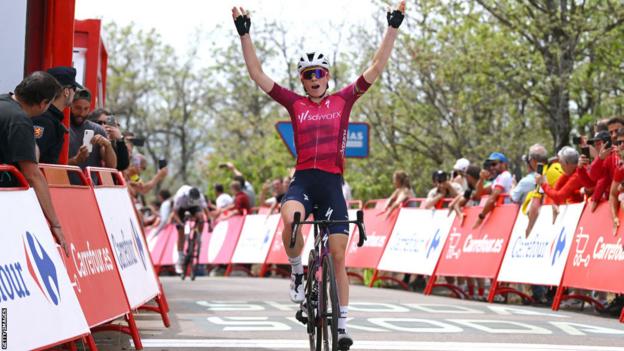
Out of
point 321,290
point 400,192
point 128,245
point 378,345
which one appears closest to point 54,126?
point 128,245

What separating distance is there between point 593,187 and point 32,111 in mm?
8762

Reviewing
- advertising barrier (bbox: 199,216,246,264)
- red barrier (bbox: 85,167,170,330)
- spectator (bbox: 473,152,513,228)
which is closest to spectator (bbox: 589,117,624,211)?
spectator (bbox: 473,152,513,228)

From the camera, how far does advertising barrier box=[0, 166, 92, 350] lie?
680 cm

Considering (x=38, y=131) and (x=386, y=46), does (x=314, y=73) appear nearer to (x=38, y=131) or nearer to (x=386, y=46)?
(x=386, y=46)

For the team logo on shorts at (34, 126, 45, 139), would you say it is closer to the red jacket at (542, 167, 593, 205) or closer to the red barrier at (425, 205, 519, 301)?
the red jacket at (542, 167, 593, 205)

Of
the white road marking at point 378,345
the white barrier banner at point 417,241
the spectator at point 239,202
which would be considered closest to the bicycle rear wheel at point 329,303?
the white road marking at point 378,345

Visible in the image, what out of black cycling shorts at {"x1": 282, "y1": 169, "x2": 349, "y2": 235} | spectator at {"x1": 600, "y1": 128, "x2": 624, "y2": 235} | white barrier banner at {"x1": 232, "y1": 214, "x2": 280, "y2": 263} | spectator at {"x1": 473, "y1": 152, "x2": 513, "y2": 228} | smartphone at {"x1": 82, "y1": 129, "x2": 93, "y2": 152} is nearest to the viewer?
black cycling shorts at {"x1": 282, "y1": 169, "x2": 349, "y2": 235}

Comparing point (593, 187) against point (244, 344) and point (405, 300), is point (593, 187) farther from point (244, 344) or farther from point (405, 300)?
point (244, 344)

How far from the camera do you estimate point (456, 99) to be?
36.1 meters

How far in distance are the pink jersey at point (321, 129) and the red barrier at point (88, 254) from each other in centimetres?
169

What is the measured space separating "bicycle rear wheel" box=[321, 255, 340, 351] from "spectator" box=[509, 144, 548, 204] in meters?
8.97

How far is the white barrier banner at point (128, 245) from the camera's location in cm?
1037

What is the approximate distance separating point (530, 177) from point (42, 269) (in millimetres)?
11299

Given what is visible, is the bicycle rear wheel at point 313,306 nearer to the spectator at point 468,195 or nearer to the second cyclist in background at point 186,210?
the spectator at point 468,195
